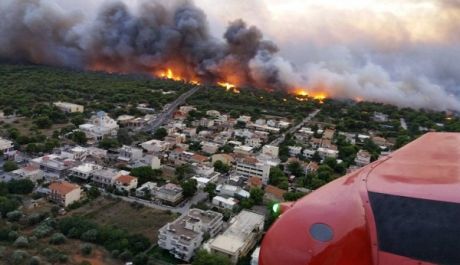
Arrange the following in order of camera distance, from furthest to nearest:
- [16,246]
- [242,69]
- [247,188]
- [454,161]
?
[242,69] → [247,188] → [16,246] → [454,161]

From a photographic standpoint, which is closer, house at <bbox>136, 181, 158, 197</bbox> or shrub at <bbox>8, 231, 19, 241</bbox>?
shrub at <bbox>8, 231, 19, 241</bbox>

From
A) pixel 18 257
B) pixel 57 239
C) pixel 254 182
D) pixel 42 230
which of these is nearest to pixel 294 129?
pixel 254 182

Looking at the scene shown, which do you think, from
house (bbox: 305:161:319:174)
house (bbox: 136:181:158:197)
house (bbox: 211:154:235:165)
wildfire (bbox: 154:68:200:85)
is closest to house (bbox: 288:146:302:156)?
house (bbox: 305:161:319:174)

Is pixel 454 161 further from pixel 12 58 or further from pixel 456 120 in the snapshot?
pixel 12 58

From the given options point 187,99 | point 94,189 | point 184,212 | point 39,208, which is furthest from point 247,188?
point 187,99

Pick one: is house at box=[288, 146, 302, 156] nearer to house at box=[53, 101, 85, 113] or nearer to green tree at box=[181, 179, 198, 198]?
green tree at box=[181, 179, 198, 198]

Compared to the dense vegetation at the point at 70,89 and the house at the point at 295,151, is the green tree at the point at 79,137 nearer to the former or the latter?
the dense vegetation at the point at 70,89
